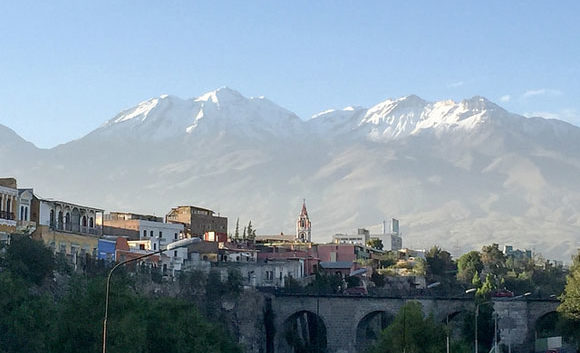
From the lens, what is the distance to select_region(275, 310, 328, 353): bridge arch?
109438mm

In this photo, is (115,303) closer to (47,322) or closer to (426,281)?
(47,322)

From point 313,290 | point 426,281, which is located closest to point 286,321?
point 313,290

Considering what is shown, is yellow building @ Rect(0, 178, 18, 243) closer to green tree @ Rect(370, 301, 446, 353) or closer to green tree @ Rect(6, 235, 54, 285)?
green tree @ Rect(6, 235, 54, 285)

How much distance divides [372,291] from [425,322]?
39930 millimetres

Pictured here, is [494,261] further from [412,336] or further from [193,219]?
[412,336]

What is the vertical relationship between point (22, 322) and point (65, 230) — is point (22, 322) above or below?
below

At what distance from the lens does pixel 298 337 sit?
112 metres

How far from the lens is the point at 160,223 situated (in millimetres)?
120750

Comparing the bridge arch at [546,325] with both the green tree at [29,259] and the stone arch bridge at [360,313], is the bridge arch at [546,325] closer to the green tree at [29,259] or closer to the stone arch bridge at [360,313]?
the stone arch bridge at [360,313]

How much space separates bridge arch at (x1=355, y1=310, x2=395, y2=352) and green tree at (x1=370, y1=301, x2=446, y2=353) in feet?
66.9

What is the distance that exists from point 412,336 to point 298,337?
34.4 meters

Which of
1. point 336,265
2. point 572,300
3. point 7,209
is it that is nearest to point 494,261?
point 336,265

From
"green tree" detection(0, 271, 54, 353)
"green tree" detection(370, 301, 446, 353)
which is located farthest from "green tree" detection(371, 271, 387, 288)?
"green tree" detection(0, 271, 54, 353)

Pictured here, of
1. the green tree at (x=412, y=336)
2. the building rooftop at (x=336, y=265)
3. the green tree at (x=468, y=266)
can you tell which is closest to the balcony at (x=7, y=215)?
the green tree at (x=412, y=336)
